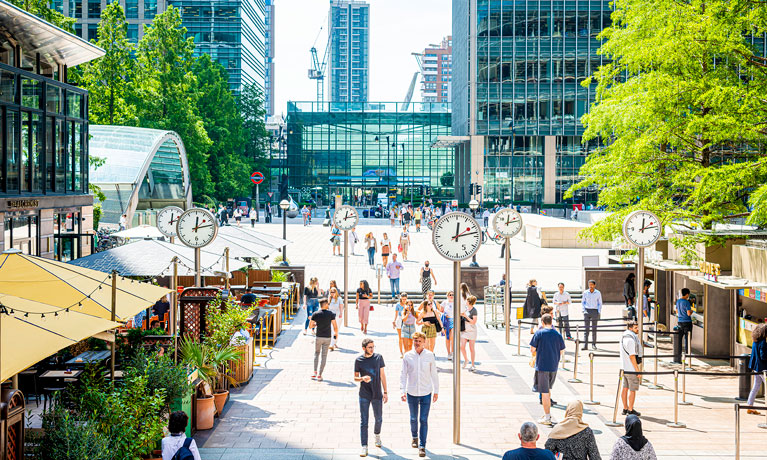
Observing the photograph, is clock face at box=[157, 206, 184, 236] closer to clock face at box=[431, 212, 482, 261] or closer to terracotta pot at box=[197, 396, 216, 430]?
terracotta pot at box=[197, 396, 216, 430]

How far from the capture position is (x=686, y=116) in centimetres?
1889

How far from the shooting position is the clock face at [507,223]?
19.1 m

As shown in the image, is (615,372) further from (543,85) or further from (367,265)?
(543,85)

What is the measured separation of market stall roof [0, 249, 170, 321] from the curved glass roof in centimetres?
2819

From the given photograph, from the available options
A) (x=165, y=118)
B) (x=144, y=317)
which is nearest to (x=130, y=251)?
Result: (x=144, y=317)

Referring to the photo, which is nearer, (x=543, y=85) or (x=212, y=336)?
(x=212, y=336)

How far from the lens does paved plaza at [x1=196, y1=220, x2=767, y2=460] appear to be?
33.9ft

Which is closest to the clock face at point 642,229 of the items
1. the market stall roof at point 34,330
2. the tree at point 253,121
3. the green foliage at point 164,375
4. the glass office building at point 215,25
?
the green foliage at point 164,375

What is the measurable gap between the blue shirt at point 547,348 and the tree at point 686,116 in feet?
22.7

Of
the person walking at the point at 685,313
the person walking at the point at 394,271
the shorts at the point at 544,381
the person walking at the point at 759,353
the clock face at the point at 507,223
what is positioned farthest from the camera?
the person walking at the point at 394,271

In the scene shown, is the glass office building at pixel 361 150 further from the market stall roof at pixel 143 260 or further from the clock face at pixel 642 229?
the clock face at pixel 642 229

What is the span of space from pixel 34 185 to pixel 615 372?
15.5m

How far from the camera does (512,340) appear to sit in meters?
19.0

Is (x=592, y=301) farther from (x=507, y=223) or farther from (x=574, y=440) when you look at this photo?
(x=574, y=440)
